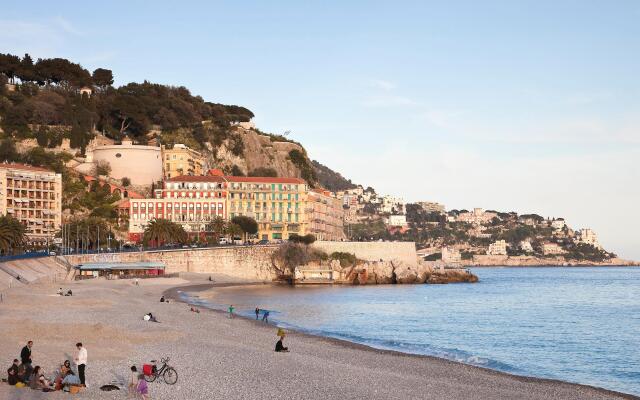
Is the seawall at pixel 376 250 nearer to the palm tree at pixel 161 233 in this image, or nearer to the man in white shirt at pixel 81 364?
the palm tree at pixel 161 233

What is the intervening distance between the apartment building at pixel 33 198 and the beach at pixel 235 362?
77292mm

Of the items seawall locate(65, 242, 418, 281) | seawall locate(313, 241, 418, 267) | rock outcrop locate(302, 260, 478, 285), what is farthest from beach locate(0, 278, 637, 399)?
seawall locate(313, 241, 418, 267)

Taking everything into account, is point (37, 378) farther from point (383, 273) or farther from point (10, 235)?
point (383, 273)

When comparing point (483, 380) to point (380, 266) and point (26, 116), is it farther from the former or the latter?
point (26, 116)

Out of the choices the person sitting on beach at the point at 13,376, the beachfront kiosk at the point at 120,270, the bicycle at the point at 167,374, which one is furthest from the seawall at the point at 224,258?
the person sitting on beach at the point at 13,376

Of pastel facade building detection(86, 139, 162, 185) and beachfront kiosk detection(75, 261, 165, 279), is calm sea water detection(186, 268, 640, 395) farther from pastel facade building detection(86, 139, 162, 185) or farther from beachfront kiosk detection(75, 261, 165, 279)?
pastel facade building detection(86, 139, 162, 185)

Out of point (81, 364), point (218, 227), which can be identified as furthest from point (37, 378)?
point (218, 227)

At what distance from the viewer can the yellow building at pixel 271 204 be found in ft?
492

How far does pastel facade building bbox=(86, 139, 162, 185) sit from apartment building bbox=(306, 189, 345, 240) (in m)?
30.6

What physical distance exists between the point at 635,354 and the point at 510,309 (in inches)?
1509

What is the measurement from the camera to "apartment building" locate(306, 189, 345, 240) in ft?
511

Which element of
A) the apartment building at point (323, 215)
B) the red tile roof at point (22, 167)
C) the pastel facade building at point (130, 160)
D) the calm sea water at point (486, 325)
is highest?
the pastel facade building at point (130, 160)

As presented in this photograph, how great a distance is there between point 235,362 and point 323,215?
12901 centimetres

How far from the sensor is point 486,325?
67375mm
